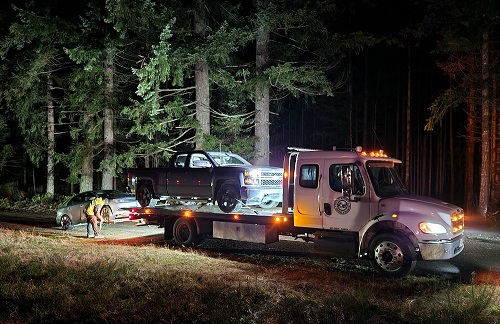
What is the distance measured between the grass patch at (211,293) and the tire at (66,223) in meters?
8.47

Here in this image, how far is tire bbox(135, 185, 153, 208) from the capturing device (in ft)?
49.0

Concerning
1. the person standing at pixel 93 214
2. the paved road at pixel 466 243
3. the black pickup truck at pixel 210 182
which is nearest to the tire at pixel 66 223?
the paved road at pixel 466 243

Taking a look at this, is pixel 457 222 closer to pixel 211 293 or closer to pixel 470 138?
pixel 211 293

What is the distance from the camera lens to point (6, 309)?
754cm

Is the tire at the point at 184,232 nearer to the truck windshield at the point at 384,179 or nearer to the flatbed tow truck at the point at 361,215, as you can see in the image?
the flatbed tow truck at the point at 361,215

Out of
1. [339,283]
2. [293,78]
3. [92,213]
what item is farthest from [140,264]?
[293,78]

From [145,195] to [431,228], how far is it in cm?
877

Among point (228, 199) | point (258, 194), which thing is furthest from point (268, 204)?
point (228, 199)

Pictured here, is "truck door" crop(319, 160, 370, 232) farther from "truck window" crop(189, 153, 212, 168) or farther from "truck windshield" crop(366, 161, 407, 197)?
"truck window" crop(189, 153, 212, 168)

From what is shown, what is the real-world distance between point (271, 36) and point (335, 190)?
566 inches

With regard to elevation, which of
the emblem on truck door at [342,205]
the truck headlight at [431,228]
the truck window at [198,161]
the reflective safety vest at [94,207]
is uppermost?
the truck window at [198,161]

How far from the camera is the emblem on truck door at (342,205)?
1052cm

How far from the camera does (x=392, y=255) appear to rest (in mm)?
10102

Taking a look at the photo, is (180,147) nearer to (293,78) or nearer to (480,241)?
(293,78)
